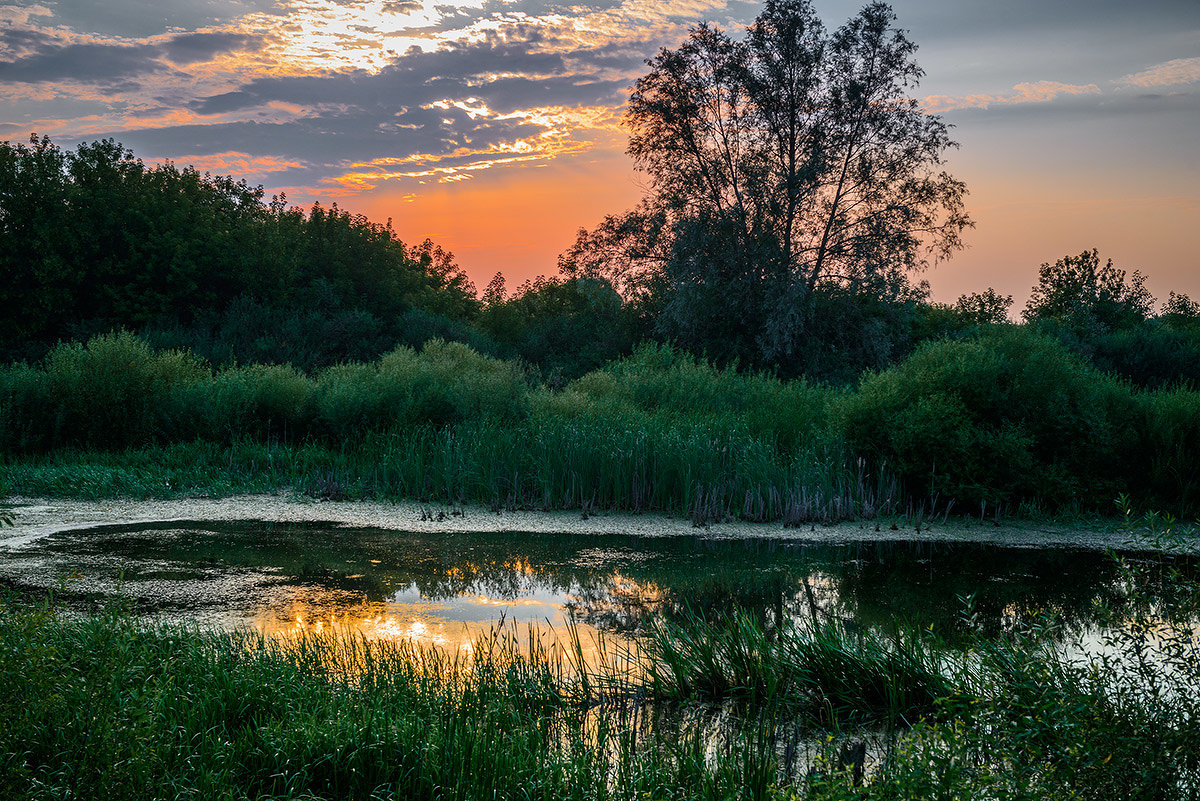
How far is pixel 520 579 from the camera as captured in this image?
8469mm

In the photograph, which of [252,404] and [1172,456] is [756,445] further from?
[252,404]

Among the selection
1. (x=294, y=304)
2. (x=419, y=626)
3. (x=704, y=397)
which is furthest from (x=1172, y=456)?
(x=294, y=304)

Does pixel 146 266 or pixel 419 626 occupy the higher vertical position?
pixel 146 266

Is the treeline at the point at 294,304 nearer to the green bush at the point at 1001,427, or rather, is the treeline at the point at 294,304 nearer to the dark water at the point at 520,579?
the green bush at the point at 1001,427

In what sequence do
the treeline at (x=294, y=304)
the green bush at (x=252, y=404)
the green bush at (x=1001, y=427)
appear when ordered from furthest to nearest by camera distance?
1. the treeline at (x=294, y=304)
2. the green bush at (x=252, y=404)
3. the green bush at (x=1001, y=427)

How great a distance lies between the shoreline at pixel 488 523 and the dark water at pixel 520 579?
310 mm

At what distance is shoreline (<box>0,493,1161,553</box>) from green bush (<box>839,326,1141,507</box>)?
667 millimetres

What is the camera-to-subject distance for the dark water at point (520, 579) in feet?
23.3

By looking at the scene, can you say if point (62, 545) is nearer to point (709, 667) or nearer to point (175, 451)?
point (175, 451)

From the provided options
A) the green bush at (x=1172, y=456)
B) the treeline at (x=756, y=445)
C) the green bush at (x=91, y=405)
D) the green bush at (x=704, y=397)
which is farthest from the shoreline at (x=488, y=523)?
the green bush at (x=91, y=405)

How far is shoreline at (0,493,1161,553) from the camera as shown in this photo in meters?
10.4

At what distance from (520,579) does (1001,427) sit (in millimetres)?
7068

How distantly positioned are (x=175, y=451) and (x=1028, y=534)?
1300 cm

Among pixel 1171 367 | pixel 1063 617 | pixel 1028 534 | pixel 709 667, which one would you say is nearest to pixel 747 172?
pixel 1171 367
